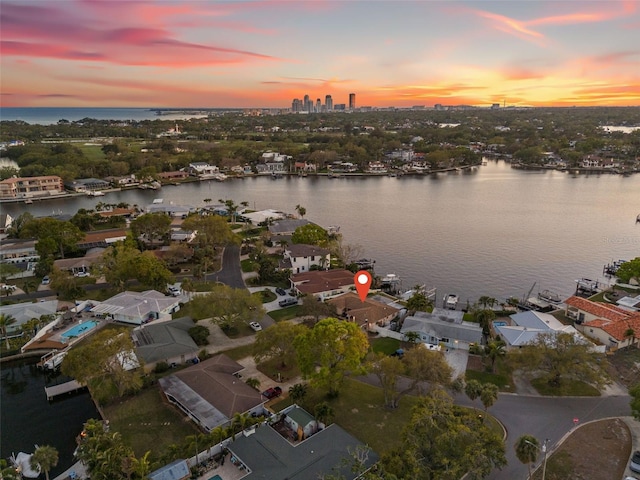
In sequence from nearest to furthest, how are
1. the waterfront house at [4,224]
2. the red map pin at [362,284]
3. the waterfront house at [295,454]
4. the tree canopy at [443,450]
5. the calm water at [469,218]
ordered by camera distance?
1. the tree canopy at [443,450]
2. the waterfront house at [295,454]
3. the red map pin at [362,284]
4. the calm water at [469,218]
5. the waterfront house at [4,224]

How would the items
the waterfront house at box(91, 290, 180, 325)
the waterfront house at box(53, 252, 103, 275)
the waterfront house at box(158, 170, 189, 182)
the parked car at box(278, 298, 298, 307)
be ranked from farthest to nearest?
1. the waterfront house at box(158, 170, 189, 182)
2. the waterfront house at box(53, 252, 103, 275)
3. the parked car at box(278, 298, 298, 307)
4. the waterfront house at box(91, 290, 180, 325)

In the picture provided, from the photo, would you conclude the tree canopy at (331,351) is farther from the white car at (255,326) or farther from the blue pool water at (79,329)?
the blue pool water at (79,329)

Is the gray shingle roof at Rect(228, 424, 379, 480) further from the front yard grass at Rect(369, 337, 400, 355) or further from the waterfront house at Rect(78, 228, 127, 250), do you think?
the waterfront house at Rect(78, 228, 127, 250)

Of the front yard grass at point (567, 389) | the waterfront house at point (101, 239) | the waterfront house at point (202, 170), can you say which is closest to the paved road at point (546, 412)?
the front yard grass at point (567, 389)

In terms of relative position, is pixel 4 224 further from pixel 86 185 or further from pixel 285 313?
pixel 285 313

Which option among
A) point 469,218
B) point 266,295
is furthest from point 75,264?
point 469,218

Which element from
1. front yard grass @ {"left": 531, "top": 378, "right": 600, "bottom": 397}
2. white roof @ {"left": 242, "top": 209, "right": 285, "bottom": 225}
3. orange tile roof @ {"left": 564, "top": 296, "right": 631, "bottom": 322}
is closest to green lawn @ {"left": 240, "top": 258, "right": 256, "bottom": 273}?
white roof @ {"left": 242, "top": 209, "right": 285, "bottom": 225}
